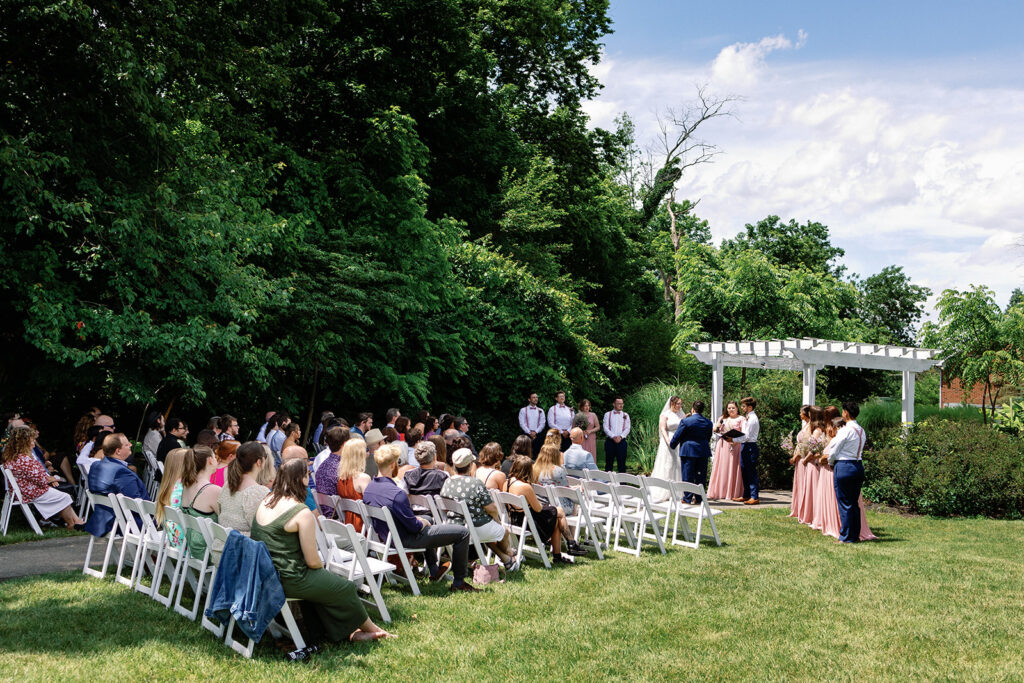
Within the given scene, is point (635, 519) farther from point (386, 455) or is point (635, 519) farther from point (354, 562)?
point (354, 562)

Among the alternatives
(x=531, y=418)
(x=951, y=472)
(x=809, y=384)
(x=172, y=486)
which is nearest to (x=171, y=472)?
(x=172, y=486)

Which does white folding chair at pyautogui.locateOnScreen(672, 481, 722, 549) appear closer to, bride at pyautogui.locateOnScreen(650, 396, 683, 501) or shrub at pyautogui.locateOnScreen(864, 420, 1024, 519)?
bride at pyautogui.locateOnScreen(650, 396, 683, 501)

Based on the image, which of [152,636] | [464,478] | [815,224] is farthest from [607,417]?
[815,224]

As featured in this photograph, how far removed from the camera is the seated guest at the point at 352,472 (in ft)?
26.1

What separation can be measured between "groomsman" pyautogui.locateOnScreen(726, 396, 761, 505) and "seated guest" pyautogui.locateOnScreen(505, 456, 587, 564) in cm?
555

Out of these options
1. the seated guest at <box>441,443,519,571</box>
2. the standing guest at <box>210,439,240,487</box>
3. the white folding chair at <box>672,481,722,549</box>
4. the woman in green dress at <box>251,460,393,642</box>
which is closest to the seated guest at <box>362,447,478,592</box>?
the seated guest at <box>441,443,519,571</box>

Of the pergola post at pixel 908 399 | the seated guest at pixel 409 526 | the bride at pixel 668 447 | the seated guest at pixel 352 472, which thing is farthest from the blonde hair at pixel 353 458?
the pergola post at pixel 908 399

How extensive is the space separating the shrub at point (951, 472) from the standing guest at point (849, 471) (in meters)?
3.00

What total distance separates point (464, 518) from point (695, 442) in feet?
19.4

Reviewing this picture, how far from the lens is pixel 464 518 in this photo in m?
7.98

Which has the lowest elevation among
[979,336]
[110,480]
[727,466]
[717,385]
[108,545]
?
[108,545]

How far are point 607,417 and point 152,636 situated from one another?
Answer: 35.8ft

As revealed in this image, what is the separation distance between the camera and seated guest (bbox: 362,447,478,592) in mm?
7441

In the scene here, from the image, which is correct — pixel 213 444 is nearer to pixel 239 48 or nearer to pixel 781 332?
pixel 239 48
